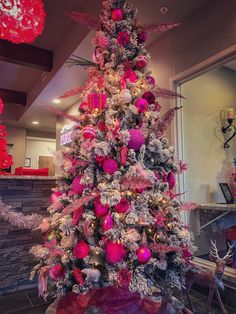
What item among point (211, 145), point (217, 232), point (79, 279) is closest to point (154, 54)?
point (211, 145)

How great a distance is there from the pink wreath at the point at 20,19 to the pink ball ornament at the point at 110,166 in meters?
0.95

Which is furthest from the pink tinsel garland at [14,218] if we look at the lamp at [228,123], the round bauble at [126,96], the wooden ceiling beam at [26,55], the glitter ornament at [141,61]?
the lamp at [228,123]

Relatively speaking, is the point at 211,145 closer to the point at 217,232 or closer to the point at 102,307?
the point at 217,232

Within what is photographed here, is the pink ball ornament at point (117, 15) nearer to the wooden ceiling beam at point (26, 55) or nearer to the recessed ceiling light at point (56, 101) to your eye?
the wooden ceiling beam at point (26, 55)

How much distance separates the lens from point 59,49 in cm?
324

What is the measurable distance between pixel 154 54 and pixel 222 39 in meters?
0.86

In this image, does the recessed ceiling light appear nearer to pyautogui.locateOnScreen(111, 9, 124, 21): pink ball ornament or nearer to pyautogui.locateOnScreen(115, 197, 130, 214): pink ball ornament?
pyautogui.locateOnScreen(111, 9, 124, 21): pink ball ornament

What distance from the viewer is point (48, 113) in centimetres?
517

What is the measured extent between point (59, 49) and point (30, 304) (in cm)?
301

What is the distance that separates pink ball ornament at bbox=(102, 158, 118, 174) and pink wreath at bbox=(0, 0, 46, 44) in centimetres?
95

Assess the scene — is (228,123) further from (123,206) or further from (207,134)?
(123,206)

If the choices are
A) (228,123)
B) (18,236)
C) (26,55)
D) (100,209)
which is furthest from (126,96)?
(26,55)

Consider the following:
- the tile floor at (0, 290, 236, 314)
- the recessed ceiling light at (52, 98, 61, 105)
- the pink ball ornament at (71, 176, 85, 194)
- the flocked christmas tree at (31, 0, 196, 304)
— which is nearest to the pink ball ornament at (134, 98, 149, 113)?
the flocked christmas tree at (31, 0, 196, 304)

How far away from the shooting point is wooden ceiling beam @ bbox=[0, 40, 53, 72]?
319 centimetres
